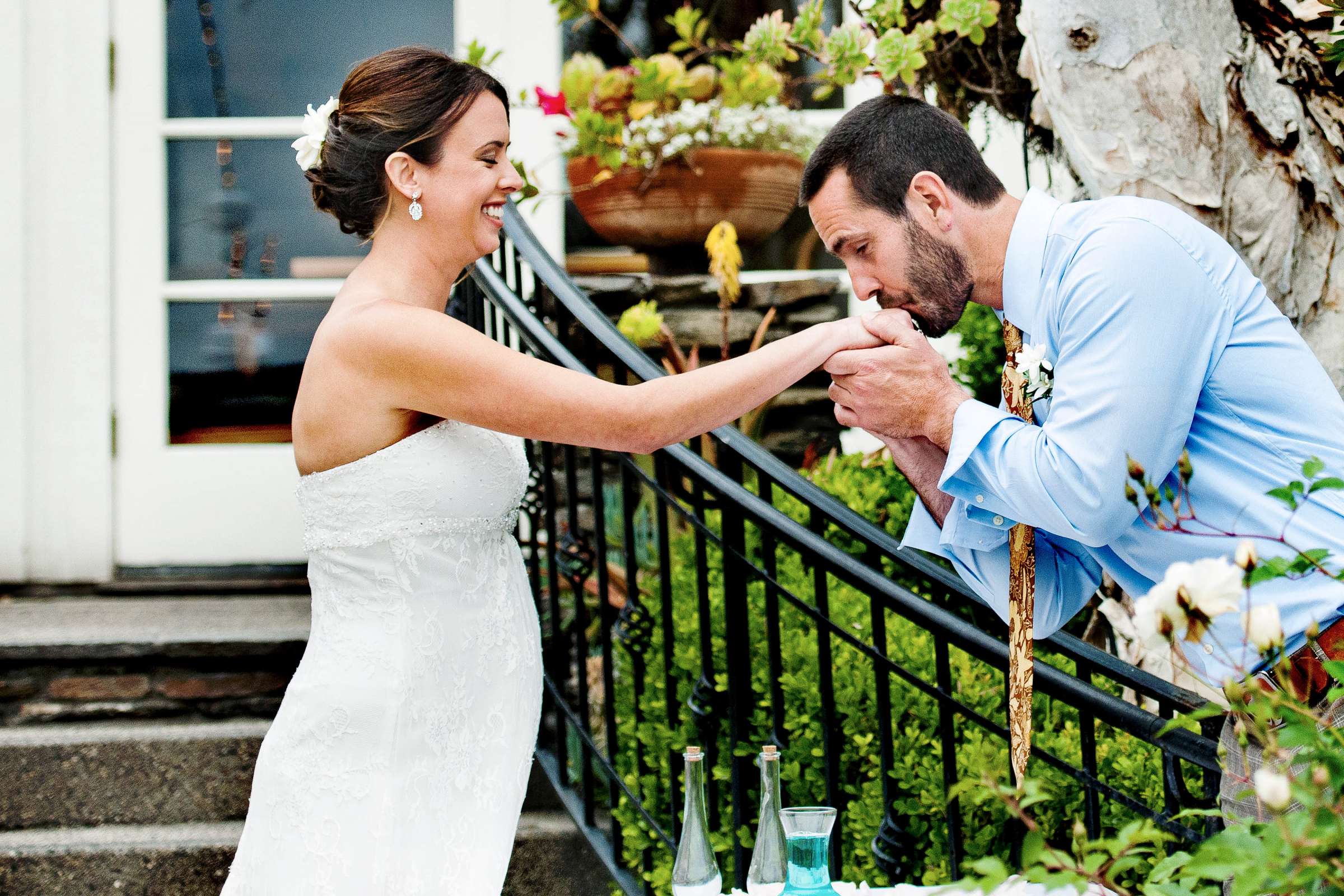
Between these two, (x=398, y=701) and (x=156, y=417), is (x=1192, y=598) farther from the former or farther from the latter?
A: (x=156, y=417)

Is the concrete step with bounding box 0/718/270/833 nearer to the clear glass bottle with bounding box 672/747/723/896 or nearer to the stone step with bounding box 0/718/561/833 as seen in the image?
the stone step with bounding box 0/718/561/833

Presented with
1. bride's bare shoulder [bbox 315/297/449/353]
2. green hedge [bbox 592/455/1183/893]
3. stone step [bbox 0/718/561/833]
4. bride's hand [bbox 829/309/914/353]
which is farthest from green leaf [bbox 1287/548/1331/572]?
stone step [bbox 0/718/561/833]

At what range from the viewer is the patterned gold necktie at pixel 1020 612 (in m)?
1.86

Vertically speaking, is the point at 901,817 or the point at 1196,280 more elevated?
the point at 1196,280

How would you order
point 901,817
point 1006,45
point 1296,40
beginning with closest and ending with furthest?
point 901,817 → point 1296,40 → point 1006,45

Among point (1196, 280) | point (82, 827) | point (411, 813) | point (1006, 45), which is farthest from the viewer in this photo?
point (1006, 45)

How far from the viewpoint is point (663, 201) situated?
13.8 ft

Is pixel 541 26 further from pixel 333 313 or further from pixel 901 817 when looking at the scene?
pixel 901 817

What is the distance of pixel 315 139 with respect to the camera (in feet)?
7.04

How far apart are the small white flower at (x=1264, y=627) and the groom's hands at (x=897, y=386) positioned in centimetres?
93

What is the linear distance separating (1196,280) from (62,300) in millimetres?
4104

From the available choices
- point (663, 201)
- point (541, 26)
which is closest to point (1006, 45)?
point (663, 201)

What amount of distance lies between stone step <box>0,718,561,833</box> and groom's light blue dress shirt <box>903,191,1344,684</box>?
6.39 ft

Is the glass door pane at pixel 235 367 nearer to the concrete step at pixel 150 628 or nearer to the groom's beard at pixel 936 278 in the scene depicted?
the concrete step at pixel 150 628
